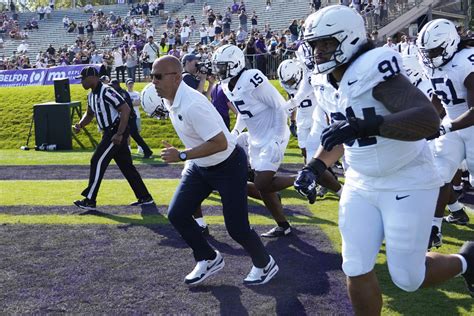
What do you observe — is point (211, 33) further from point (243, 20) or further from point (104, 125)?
point (104, 125)

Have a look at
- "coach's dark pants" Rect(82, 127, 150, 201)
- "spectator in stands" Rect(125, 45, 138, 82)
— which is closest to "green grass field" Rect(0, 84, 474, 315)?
"coach's dark pants" Rect(82, 127, 150, 201)

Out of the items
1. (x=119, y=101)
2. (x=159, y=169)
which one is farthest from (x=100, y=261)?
(x=159, y=169)

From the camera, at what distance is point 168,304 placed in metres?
4.79

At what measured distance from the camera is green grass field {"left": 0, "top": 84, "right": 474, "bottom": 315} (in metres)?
4.74

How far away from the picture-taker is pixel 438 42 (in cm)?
610

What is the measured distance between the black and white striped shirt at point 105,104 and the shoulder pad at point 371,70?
5.31 m

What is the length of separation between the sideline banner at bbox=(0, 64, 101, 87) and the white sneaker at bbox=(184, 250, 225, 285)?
2002 centimetres

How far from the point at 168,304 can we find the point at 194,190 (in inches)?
37.4

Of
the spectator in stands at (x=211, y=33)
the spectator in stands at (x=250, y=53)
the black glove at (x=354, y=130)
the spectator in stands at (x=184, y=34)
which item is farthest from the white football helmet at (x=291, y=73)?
the spectator in stands at (x=184, y=34)

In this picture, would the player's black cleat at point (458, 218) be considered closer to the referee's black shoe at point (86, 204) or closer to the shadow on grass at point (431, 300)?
the shadow on grass at point (431, 300)

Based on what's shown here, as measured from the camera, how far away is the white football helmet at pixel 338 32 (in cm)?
352

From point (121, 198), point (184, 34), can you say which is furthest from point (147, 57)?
point (121, 198)

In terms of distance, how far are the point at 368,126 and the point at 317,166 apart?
0.73 meters

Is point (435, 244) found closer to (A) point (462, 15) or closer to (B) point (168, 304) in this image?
(B) point (168, 304)
